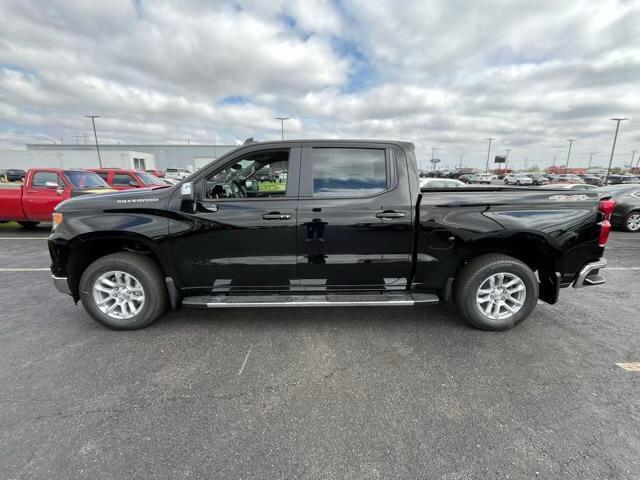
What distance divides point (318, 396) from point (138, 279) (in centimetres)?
216

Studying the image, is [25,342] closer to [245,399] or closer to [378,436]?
[245,399]

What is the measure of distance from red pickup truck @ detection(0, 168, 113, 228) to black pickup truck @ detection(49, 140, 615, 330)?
6283 millimetres

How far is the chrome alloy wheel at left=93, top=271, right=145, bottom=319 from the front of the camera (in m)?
3.38

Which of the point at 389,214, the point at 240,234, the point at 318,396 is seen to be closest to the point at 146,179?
the point at 240,234

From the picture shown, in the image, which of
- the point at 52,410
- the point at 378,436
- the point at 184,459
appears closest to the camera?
the point at 184,459

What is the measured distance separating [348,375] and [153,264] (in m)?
2.25

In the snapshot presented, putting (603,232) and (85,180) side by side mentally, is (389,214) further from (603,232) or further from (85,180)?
(85,180)

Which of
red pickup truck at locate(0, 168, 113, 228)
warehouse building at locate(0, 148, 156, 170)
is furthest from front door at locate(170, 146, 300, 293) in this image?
warehouse building at locate(0, 148, 156, 170)

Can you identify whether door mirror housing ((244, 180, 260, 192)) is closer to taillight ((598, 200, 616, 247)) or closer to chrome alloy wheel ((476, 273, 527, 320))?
chrome alloy wheel ((476, 273, 527, 320))

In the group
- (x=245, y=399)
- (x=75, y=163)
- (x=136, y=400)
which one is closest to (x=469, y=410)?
(x=245, y=399)

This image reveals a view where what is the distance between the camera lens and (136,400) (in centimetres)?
243

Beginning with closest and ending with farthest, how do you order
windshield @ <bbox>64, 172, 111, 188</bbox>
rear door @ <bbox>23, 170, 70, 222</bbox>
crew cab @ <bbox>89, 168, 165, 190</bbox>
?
rear door @ <bbox>23, 170, 70, 222</bbox> → windshield @ <bbox>64, 172, 111, 188</bbox> → crew cab @ <bbox>89, 168, 165, 190</bbox>

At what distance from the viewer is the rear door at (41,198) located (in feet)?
28.0

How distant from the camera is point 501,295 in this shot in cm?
341
